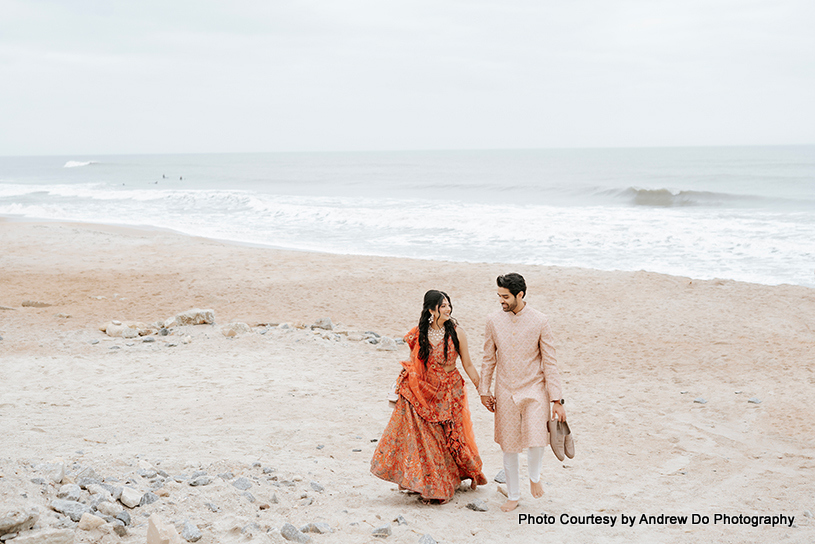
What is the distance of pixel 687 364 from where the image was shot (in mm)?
8164

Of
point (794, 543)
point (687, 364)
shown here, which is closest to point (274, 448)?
point (794, 543)

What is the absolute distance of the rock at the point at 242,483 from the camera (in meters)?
4.14

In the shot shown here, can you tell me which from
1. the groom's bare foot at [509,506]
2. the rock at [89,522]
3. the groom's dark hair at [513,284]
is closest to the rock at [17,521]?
the rock at [89,522]

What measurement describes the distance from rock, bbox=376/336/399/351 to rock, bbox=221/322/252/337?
185 centimetres

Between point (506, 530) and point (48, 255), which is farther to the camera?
point (48, 255)

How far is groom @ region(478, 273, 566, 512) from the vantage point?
4.03 metres

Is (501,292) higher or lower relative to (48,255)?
higher

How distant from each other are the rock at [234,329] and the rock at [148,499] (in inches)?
201

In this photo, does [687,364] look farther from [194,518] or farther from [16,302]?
[16,302]

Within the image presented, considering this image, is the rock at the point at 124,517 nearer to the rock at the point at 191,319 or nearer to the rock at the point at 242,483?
the rock at the point at 242,483

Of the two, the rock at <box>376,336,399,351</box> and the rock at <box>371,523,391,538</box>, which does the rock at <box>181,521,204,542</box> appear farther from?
the rock at <box>376,336,399,351</box>

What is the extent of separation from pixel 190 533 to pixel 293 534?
533 mm

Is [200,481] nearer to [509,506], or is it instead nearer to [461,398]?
[461,398]

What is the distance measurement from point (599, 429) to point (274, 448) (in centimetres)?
306
